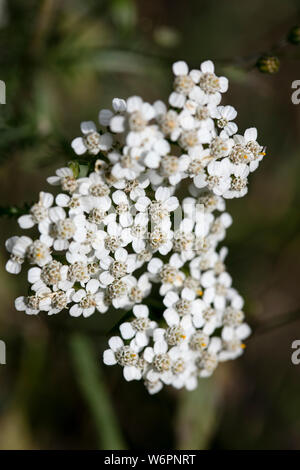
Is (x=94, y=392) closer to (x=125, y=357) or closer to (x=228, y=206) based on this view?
(x=125, y=357)

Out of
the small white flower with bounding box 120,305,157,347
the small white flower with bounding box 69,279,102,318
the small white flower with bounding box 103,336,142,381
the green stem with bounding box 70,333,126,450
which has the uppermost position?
the small white flower with bounding box 69,279,102,318

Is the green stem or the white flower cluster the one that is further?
the green stem

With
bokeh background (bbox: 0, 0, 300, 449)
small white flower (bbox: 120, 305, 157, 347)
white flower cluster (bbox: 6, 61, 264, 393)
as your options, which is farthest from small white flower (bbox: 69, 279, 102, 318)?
bokeh background (bbox: 0, 0, 300, 449)

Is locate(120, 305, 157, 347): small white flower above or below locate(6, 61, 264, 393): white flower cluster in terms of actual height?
below

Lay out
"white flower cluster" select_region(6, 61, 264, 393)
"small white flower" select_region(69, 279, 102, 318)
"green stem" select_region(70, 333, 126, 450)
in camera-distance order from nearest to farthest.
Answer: "white flower cluster" select_region(6, 61, 264, 393)
"small white flower" select_region(69, 279, 102, 318)
"green stem" select_region(70, 333, 126, 450)

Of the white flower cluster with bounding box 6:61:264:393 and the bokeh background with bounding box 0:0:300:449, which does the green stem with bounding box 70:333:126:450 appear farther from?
the white flower cluster with bounding box 6:61:264:393

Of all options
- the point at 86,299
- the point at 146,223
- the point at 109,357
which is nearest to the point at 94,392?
the point at 109,357

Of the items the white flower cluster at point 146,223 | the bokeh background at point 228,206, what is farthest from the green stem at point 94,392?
the white flower cluster at point 146,223
